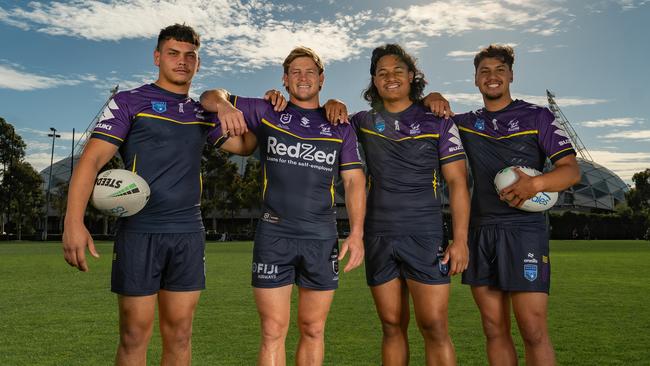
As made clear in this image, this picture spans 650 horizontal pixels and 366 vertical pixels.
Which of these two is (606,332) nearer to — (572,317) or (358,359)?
(572,317)

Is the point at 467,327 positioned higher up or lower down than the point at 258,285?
lower down

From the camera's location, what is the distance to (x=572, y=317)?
10203mm

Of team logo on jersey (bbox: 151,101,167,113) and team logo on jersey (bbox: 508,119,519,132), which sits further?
team logo on jersey (bbox: 508,119,519,132)

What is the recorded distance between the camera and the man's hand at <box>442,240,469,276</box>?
17.1 ft

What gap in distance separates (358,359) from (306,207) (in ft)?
9.69

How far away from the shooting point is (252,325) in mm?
9219

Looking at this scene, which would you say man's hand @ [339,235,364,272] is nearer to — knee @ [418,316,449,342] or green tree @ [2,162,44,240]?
knee @ [418,316,449,342]

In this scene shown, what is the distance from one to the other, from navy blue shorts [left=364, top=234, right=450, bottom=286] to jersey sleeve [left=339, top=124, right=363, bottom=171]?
0.73m

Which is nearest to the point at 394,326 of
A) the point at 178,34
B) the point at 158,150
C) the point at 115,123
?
the point at 158,150

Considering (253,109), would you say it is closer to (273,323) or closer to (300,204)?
(300,204)

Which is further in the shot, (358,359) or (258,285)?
(358,359)

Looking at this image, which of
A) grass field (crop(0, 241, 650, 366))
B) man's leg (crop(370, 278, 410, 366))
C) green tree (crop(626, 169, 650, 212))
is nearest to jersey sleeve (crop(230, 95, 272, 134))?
man's leg (crop(370, 278, 410, 366))

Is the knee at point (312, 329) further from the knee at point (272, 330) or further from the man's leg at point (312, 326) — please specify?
the knee at point (272, 330)

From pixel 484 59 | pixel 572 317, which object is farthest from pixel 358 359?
pixel 572 317
